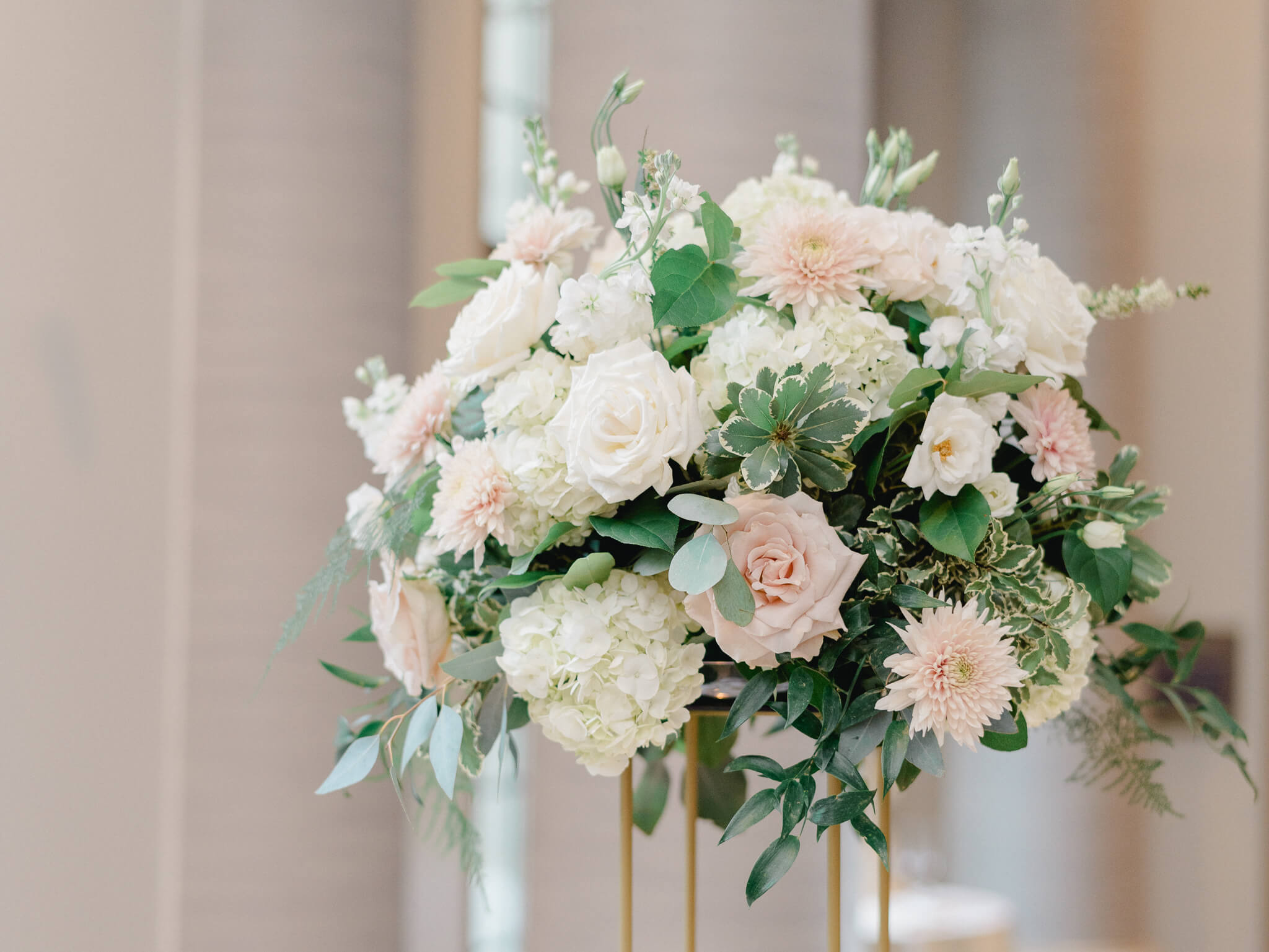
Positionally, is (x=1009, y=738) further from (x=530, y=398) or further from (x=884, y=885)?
(x=530, y=398)

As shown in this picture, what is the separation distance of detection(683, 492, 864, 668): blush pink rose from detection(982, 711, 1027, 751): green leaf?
115 mm

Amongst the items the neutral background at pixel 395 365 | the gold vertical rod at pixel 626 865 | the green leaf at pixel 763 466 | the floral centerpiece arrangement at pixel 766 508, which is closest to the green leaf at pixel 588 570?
the floral centerpiece arrangement at pixel 766 508

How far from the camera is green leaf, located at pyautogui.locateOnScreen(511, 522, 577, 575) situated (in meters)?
0.60

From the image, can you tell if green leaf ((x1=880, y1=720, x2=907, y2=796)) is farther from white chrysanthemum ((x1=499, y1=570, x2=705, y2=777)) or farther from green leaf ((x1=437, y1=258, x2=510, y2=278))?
green leaf ((x1=437, y1=258, x2=510, y2=278))

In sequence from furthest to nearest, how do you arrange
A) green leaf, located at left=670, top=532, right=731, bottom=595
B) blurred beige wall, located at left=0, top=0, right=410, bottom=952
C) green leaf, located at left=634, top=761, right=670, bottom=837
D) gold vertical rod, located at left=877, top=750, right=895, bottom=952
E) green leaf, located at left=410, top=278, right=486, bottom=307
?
1. blurred beige wall, located at left=0, top=0, right=410, bottom=952
2. green leaf, located at left=634, top=761, right=670, bottom=837
3. green leaf, located at left=410, top=278, right=486, bottom=307
4. gold vertical rod, located at left=877, top=750, right=895, bottom=952
5. green leaf, located at left=670, top=532, right=731, bottom=595

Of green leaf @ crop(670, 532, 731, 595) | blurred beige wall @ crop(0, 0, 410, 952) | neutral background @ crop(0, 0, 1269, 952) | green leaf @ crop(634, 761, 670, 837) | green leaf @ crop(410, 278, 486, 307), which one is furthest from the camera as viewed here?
neutral background @ crop(0, 0, 1269, 952)

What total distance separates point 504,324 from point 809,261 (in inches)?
8.2

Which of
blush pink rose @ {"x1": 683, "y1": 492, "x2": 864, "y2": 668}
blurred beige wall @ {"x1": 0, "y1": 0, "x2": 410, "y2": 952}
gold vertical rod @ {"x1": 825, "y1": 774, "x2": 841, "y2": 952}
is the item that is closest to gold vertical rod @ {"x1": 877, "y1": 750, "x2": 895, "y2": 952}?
gold vertical rod @ {"x1": 825, "y1": 774, "x2": 841, "y2": 952}

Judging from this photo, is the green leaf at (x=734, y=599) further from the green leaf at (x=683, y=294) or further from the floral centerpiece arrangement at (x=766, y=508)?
the green leaf at (x=683, y=294)

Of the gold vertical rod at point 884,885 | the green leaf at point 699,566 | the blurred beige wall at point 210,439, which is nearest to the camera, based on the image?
the green leaf at point 699,566

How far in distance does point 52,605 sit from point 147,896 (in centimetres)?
46

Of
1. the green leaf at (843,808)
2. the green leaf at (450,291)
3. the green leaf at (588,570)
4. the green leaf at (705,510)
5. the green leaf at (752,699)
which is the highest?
the green leaf at (450,291)

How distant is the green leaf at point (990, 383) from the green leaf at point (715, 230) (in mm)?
169

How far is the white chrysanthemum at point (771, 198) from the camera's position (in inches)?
29.0
